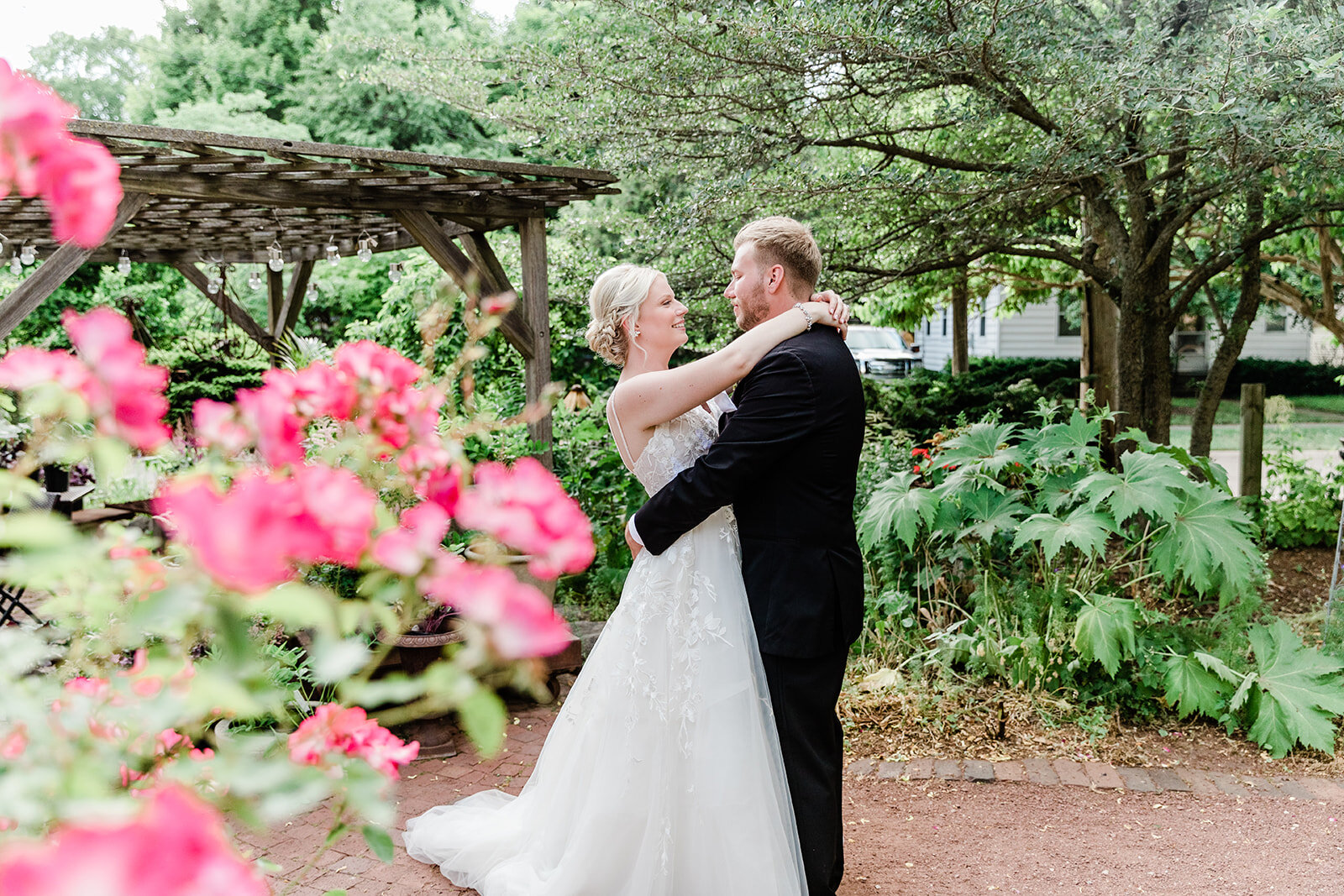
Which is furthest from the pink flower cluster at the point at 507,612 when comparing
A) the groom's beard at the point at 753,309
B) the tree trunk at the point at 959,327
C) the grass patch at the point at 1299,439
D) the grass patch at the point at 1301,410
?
the grass patch at the point at 1301,410

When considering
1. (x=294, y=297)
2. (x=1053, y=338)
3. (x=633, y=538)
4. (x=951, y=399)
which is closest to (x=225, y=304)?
(x=294, y=297)

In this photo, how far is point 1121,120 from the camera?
4836 mm

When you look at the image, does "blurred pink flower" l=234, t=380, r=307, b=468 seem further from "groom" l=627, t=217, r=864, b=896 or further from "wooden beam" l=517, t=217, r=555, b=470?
"wooden beam" l=517, t=217, r=555, b=470

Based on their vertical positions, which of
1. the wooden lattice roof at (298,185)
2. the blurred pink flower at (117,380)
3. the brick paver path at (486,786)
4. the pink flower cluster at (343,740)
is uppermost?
the wooden lattice roof at (298,185)

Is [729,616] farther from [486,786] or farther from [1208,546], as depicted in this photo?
[1208,546]

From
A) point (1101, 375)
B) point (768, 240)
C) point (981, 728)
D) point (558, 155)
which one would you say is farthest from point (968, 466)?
point (1101, 375)

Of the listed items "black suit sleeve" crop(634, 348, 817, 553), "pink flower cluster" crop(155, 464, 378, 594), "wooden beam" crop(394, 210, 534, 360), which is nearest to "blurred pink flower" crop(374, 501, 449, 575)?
"pink flower cluster" crop(155, 464, 378, 594)

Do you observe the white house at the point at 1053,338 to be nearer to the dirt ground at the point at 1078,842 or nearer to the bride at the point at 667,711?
the dirt ground at the point at 1078,842

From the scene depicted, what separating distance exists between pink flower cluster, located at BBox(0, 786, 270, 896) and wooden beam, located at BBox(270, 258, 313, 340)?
8.75 meters

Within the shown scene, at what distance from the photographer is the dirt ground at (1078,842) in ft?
10.1

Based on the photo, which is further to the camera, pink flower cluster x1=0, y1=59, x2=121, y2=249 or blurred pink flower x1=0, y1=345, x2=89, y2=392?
blurred pink flower x1=0, y1=345, x2=89, y2=392

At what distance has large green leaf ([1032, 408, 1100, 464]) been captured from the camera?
4.49 m

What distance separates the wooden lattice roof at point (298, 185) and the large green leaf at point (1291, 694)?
3.86 meters

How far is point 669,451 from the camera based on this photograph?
2752 millimetres
